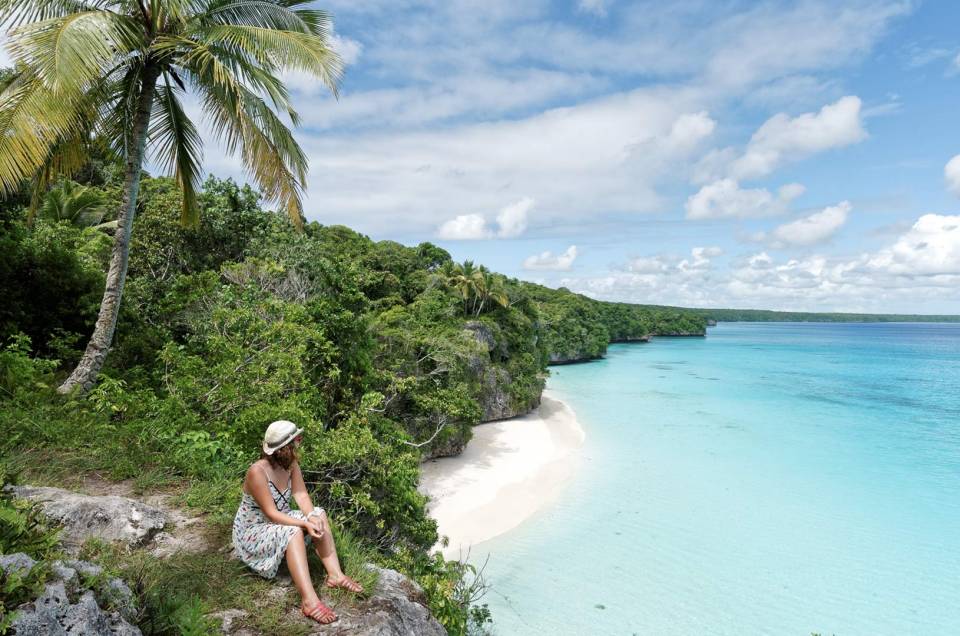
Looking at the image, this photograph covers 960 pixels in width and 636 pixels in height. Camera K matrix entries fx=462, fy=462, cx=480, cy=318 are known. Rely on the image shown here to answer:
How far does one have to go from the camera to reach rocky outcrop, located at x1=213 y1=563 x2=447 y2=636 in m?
2.98

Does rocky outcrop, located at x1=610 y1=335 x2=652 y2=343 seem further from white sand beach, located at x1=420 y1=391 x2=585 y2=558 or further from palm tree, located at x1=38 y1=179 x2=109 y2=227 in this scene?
palm tree, located at x1=38 y1=179 x2=109 y2=227

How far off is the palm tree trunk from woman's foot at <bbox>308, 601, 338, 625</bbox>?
4969 mm

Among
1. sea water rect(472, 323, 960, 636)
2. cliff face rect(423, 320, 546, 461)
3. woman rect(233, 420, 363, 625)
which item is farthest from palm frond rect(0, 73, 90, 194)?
cliff face rect(423, 320, 546, 461)

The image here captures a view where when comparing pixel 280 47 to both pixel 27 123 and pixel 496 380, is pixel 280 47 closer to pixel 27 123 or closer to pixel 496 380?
pixel 27 123

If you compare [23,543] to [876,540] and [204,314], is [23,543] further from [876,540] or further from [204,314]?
[876,540]

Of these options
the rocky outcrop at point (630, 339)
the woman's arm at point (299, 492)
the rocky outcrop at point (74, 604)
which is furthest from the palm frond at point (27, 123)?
the rocky outcrop at point (630, 339)

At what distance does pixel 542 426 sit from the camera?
22.4 meters

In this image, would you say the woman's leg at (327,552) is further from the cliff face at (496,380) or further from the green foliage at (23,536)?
the cliff face at (496,380)

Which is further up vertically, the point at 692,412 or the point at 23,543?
the point at 23,543

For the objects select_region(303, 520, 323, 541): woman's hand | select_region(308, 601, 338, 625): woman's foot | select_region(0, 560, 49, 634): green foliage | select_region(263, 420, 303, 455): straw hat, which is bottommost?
select_region(308, 601, 338, 625): woman's foot

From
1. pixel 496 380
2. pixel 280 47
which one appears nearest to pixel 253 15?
pixel 280 47

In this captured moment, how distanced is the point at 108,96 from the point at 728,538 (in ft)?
54.9

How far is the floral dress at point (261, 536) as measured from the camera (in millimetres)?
3297

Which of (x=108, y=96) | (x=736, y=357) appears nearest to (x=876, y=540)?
(x=108, y=96)
